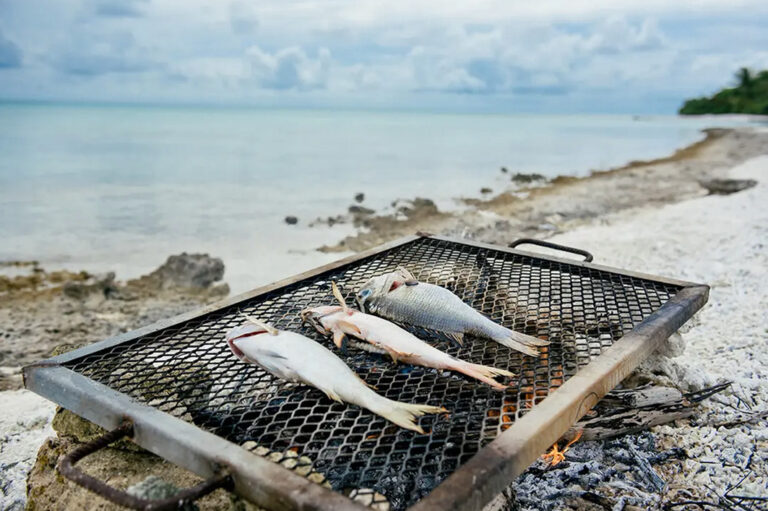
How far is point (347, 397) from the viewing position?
2553 mm

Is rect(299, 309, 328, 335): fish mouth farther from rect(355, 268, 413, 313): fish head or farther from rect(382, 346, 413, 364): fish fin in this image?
rect(382, 346, 413, 364): fish fin

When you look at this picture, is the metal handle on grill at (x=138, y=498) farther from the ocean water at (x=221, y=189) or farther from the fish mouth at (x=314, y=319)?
the ocean water at (x=221, y=189)

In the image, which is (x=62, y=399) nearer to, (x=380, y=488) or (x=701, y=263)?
(x=380, y=488)

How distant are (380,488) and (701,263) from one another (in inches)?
259

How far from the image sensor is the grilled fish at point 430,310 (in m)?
3.13

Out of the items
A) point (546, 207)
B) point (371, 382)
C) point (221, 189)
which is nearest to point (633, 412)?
point (371, 382)

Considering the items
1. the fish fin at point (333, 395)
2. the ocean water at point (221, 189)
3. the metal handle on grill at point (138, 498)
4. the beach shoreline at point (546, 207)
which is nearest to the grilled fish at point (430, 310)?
the fish fin at point (333, 395)

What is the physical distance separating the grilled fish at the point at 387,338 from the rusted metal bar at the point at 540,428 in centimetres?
34

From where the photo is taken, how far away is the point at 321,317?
3225mm

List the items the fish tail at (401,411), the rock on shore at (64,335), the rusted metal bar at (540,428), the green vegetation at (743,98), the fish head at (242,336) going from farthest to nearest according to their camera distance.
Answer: the green vegetation at (743,98)
the fish head at (242,336)
the rock on shore at (64,335)
the fish tail at (401,411)
the rusted metal bar at (540,428)

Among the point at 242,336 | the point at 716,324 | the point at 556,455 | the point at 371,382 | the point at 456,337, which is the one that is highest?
the point at 242,336

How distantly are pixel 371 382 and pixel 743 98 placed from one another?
10423 centimetres

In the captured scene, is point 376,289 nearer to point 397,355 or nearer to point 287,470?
point 397,355

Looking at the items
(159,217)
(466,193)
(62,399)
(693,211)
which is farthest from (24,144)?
(62,399)
